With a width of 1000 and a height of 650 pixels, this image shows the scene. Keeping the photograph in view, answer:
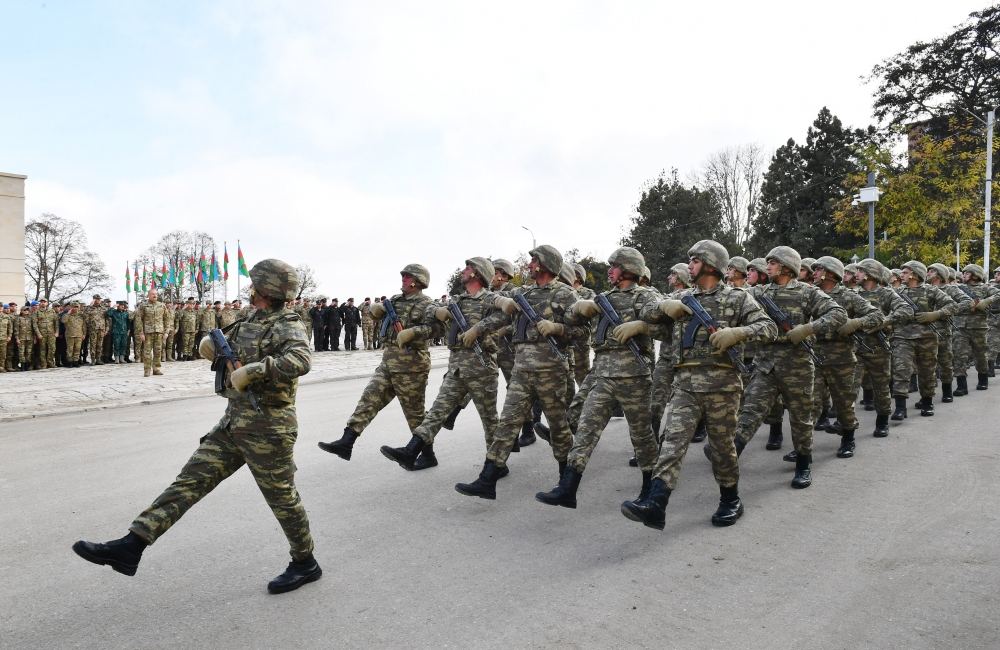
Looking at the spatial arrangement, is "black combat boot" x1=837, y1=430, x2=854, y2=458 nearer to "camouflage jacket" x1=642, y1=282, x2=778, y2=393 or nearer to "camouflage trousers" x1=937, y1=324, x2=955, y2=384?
"camouflage jacket" x1=642, y1=282, x2=778, y2=393

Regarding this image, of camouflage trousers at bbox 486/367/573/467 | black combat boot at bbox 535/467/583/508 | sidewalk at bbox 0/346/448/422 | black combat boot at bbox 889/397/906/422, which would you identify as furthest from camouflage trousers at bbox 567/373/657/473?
sidewalk at bbox 0/346/448/422

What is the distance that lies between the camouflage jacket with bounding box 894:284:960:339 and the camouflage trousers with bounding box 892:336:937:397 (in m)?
0.09

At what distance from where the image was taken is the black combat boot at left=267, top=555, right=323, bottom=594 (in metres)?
3.87

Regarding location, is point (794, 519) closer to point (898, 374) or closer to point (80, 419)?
point (898, 374)

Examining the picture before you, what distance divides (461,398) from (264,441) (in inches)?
108

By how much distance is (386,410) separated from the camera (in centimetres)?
1020

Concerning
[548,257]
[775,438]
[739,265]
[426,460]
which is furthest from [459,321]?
[775,438]

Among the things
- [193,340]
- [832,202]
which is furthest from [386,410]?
[832,202]

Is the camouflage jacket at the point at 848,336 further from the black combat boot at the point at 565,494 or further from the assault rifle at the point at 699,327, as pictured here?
the black combat boot at the point at 565,494

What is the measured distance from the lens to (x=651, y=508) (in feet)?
14.6

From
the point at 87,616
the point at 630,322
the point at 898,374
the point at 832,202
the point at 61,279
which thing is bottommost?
the point at 87,616

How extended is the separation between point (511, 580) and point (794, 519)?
A: 2.46 metres

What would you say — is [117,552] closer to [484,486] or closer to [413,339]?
[484,486]

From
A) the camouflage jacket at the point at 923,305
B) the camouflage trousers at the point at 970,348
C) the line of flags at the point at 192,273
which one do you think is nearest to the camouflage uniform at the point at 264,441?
the camouflage jacket at the point at 923,305
